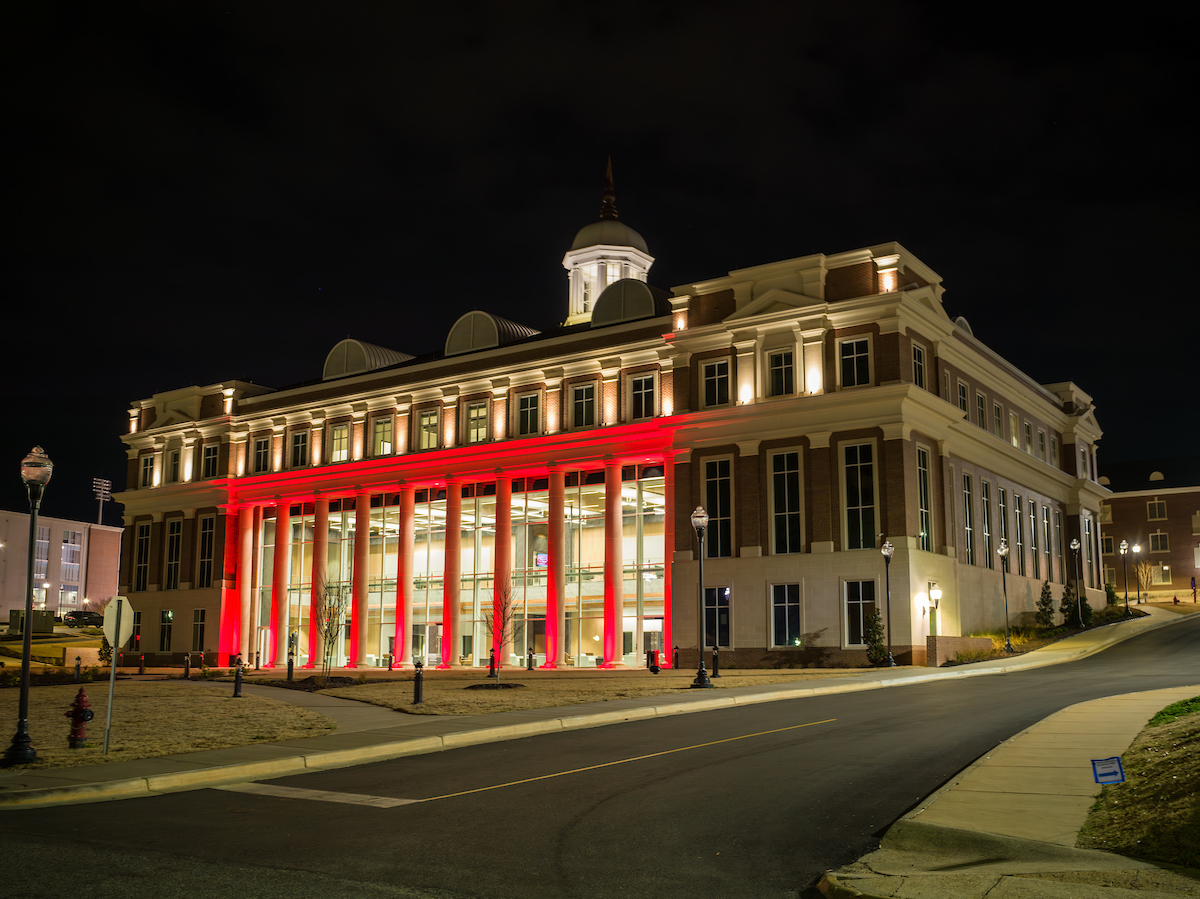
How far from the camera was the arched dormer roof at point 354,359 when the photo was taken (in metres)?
70.4

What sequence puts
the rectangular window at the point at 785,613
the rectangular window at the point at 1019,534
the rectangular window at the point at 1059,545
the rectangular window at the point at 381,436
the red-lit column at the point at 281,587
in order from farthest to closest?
the rectangular window at the point at 1059,545 → the red-lit column at the point at 281,587 → the rectangular window at the point at 381,436 → the rectangular window at the point at 1019,534 → the rectangular window at the point at 785,613

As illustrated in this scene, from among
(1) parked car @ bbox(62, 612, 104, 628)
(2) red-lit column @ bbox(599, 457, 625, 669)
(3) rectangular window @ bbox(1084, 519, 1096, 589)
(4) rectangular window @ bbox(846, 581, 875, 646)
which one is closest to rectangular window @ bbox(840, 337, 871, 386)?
(4) rectangular window @ bbox(846, 581, 875, 646)

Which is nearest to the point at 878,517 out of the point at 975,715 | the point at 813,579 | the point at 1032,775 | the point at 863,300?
the point at 813,579

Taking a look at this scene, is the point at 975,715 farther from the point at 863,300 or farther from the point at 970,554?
the point at 970,554

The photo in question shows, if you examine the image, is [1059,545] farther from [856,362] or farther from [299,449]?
[299,449]

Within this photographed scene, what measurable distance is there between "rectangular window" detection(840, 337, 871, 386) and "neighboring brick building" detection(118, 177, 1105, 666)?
11 centimetres

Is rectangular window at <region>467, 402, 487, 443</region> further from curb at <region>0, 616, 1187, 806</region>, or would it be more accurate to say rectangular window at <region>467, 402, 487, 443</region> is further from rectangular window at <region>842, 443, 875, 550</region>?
curb at <region>0, 616, 1187, 806</region>

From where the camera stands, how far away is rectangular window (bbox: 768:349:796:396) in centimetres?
4844

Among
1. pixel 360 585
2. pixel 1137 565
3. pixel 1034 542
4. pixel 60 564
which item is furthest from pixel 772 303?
pixel 60 564

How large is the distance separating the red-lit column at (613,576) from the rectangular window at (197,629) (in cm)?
3261

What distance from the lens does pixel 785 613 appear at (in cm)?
4675

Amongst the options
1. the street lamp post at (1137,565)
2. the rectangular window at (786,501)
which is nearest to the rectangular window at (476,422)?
the rectangular window at (786,501)

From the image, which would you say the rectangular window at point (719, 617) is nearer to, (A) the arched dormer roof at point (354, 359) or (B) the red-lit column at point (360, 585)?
(B) the red-lit column at point (360, 585)

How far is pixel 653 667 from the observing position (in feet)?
144
